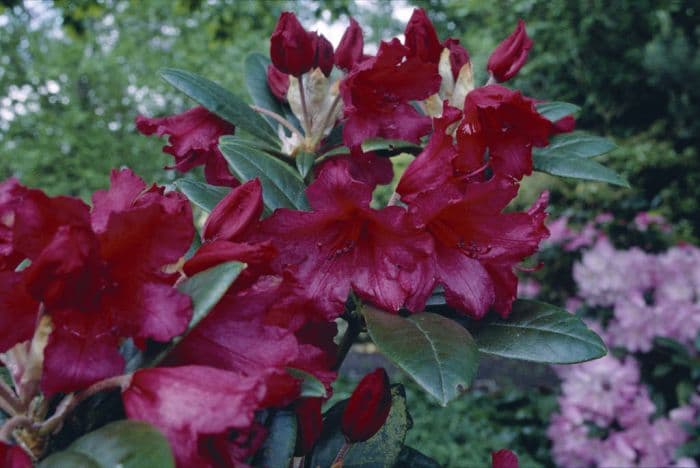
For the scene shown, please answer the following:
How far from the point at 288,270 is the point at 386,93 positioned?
0.84 ft

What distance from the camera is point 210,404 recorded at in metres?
0.47

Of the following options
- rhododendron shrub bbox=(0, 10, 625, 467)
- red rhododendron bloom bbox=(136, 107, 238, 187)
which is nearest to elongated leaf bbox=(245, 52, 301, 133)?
rhododendron shrub bbox=(0, 10, 625, 467)

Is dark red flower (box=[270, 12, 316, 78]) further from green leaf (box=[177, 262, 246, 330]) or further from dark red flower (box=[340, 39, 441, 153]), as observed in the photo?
green leaf (box=[177, 262, 246, 330])

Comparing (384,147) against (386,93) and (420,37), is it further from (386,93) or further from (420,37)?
(420,37)

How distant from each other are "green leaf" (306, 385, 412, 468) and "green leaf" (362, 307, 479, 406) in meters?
0.14

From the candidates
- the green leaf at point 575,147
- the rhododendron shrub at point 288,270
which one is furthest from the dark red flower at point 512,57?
the green leaf at point 575,147

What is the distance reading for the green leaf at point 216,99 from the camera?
891 millimetres

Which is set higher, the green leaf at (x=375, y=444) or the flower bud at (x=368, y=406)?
the flower bud at (x=368, y=406)

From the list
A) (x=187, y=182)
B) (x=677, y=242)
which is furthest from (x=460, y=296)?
(x=677, y=242)

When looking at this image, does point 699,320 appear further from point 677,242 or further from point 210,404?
point 210,404

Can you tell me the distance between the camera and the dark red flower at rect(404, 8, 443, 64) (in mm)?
888

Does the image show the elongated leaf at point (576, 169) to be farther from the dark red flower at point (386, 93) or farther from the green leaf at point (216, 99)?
the green leaf at point (216, 99)

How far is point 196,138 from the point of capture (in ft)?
2.97

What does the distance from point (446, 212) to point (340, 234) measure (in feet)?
0.38
